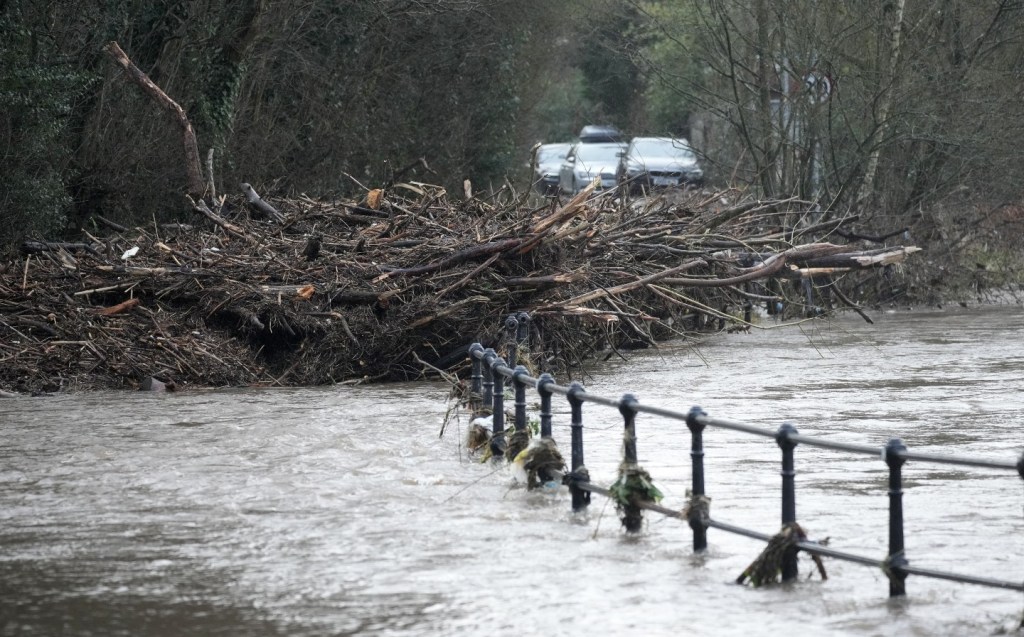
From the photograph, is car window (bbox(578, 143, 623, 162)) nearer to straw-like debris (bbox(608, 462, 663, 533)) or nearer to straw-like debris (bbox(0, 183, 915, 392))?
straw-like debris (bbox(0, 183, 915, 392))

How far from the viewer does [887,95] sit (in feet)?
85.7

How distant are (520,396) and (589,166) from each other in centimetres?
3444

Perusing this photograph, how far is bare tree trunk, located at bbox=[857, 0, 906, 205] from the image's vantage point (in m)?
25.9

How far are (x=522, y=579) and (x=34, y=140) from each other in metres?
15.6

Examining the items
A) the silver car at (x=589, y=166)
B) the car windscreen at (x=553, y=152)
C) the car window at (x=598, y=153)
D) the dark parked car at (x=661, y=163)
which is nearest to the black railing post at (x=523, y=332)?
the dark parked car at (x=661, y=163)

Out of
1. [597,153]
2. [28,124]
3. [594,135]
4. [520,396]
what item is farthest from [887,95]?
[594,135]

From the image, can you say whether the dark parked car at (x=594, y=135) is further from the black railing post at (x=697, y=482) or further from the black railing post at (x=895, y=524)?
the black railing post at (x=895, y=524)

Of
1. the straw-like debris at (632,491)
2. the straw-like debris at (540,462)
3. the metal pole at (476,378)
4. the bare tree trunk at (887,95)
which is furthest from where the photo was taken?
the bare tree trunk at (887,95)

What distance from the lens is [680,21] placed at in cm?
2805

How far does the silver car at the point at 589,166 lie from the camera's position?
38.5 m

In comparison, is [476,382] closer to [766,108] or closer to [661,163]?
[766,108]

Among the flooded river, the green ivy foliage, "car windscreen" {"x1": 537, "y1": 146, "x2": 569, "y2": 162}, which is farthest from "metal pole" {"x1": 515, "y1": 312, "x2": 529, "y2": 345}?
"car windscreen" {"x1": 537, "y1": 146, "x2": 569, "y2": 162}

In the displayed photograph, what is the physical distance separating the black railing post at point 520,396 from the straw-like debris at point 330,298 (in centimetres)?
633

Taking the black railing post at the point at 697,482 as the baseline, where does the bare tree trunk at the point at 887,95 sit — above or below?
above
